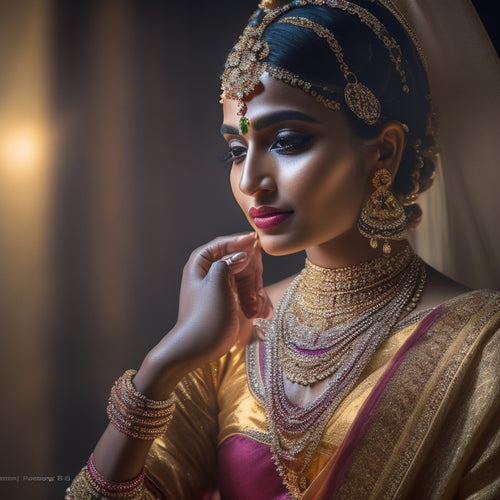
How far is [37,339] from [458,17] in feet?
3.81

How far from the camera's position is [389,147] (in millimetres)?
1184

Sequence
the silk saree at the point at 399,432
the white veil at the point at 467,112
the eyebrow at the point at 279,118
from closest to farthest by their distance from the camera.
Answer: the silk saree at the point at 399,432, the eyebrow at the point at 279,118, the white veil at the point at 467,112

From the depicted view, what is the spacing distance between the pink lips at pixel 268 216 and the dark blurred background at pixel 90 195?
0.34 m

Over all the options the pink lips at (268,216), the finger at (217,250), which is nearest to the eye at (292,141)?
the pink lips at (268,216)

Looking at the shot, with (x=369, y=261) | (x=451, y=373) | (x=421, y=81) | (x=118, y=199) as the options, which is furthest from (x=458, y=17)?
(x=118, y=199)

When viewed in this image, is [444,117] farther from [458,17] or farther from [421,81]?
[458,17]

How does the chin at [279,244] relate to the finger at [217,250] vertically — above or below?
above

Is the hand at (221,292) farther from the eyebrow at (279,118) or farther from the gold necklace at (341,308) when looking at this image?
the eyebrow at (279,118)

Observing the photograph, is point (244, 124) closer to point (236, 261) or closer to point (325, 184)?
point (325, 184)

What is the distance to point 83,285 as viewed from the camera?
139 cm

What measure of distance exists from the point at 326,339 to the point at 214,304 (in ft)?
0.79

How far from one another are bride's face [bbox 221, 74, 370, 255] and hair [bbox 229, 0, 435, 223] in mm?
43

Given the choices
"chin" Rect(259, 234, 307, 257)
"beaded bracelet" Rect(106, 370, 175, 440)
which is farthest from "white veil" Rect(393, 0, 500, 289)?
"beaded bracelet" Rect(106, 370, 175, 440)

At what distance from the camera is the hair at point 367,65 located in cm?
111
